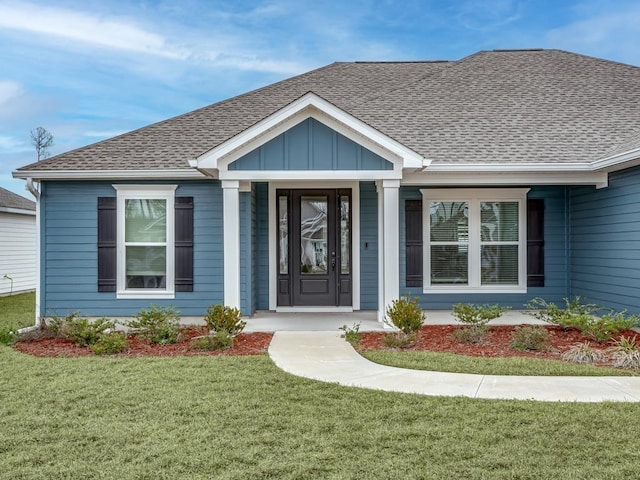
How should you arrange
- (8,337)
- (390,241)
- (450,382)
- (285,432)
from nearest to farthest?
(285,432)
(450,382)
(8,337)
(390,241)

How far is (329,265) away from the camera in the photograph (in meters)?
10.5

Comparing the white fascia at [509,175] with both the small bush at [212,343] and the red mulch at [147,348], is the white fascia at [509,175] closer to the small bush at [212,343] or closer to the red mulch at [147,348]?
the red mulch at [147,348]

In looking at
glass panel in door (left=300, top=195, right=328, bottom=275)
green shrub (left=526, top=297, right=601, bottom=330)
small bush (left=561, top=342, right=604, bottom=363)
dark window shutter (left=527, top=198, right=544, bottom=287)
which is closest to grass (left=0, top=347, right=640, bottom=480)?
small bush (left=561, top=342, right=604, bottom=363)

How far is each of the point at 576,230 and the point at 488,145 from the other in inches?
92.2

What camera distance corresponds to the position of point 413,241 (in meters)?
10.3

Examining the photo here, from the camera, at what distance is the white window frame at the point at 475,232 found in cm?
1024

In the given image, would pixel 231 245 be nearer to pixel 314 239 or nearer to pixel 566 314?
pixel 314 239

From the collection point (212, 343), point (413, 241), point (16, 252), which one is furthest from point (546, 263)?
point (16, 252)

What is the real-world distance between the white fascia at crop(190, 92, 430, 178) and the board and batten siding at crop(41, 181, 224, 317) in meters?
1.70

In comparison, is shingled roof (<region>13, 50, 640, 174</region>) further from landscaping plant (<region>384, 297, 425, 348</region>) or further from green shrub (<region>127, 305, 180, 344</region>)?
green shrub (<region>127, 305, 180, 344</region>)

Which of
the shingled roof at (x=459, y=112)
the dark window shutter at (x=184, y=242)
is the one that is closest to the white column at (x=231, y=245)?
the dark window shutter at (x=184, y=242)

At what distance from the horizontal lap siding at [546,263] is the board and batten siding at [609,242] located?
7.8 inches

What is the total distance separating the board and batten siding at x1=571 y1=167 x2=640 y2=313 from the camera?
841 centimetres

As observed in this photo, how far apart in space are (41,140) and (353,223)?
29.4 m
